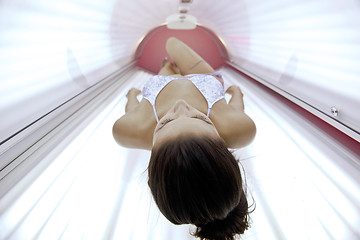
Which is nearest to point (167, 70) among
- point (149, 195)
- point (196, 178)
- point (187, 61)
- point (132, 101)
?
point (187, 61)

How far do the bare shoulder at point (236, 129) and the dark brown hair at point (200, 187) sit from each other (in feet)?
1.09

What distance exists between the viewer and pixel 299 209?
2.72ft

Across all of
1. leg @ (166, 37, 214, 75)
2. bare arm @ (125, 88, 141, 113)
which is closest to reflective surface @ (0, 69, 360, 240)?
bare arm @ (125, 88, 141, 113)

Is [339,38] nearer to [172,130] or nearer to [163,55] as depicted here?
[172,130]

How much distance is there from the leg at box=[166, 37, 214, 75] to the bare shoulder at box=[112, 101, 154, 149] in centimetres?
71

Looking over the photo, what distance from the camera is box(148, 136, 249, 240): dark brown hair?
693mm

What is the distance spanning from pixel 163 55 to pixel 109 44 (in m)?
0.97

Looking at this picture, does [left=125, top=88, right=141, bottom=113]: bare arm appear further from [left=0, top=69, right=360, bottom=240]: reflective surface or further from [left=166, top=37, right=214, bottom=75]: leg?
[left=166, top=37, right=214, bottom=75]: leg

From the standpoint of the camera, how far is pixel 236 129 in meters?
1.10

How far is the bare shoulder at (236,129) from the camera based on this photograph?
43.1 inches

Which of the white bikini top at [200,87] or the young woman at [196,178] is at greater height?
the white bikini top at [200,87]

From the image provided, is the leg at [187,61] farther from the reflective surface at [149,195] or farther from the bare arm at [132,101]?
the reflective surface at [149,195]

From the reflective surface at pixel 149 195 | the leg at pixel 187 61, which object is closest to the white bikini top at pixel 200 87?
the leg at pixel 187 61

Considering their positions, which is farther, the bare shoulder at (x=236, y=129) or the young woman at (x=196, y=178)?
the bare shoulder at (x=236, y=129)
